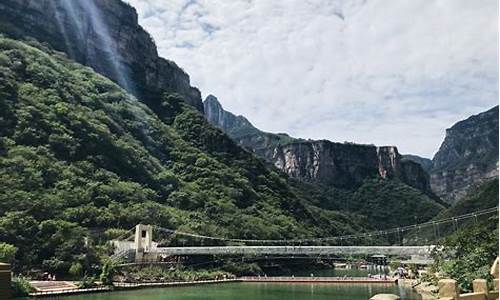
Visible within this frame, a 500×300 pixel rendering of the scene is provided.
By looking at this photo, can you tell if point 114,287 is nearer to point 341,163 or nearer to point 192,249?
point 192,249

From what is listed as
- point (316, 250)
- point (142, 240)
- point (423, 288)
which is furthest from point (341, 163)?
point (423, 288)

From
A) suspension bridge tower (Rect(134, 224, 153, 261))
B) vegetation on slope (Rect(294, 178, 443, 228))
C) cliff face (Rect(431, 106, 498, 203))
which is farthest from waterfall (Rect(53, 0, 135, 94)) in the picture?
cliff face (Rect(431, 106, 498, 203))

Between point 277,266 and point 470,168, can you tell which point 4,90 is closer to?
point 277,266

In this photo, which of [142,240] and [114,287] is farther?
[142,240]

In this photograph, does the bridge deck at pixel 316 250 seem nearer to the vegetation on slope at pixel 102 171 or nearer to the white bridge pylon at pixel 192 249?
the white bridge pylon at pixel 192 249

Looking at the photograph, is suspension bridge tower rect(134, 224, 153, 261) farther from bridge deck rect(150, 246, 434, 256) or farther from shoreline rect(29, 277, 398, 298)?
shoreline rect(29, 277, 398, 298)
